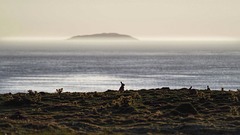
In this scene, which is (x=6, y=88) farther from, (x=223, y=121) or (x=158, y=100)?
(x=223, y=121)

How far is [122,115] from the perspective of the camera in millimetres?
25953

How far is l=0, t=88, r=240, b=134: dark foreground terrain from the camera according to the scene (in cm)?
2066

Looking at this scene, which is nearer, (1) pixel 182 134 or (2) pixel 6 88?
(1) pixel 182 134

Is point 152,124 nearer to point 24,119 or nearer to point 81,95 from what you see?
point 24,119

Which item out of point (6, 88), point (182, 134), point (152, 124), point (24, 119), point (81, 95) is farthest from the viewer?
point (6, 88)

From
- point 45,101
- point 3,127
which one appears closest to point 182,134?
point 3,127

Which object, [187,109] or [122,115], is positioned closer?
[122,115]

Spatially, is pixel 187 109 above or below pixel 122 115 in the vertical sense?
above

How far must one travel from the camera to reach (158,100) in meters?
32.4

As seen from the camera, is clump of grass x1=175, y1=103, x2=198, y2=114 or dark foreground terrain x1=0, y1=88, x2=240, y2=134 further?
clump of grass x1=175, y1=103, x2=198, y2=114

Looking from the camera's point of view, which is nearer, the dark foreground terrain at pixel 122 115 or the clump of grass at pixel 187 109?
the dark foreground terrain at pixel 122 115

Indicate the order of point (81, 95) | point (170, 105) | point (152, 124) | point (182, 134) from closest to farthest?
point (182, 134) < point (152, 124) < point (170, 105) < point (81, 95)

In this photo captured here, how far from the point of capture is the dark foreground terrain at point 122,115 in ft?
67.8

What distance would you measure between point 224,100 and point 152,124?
11.4 meters
